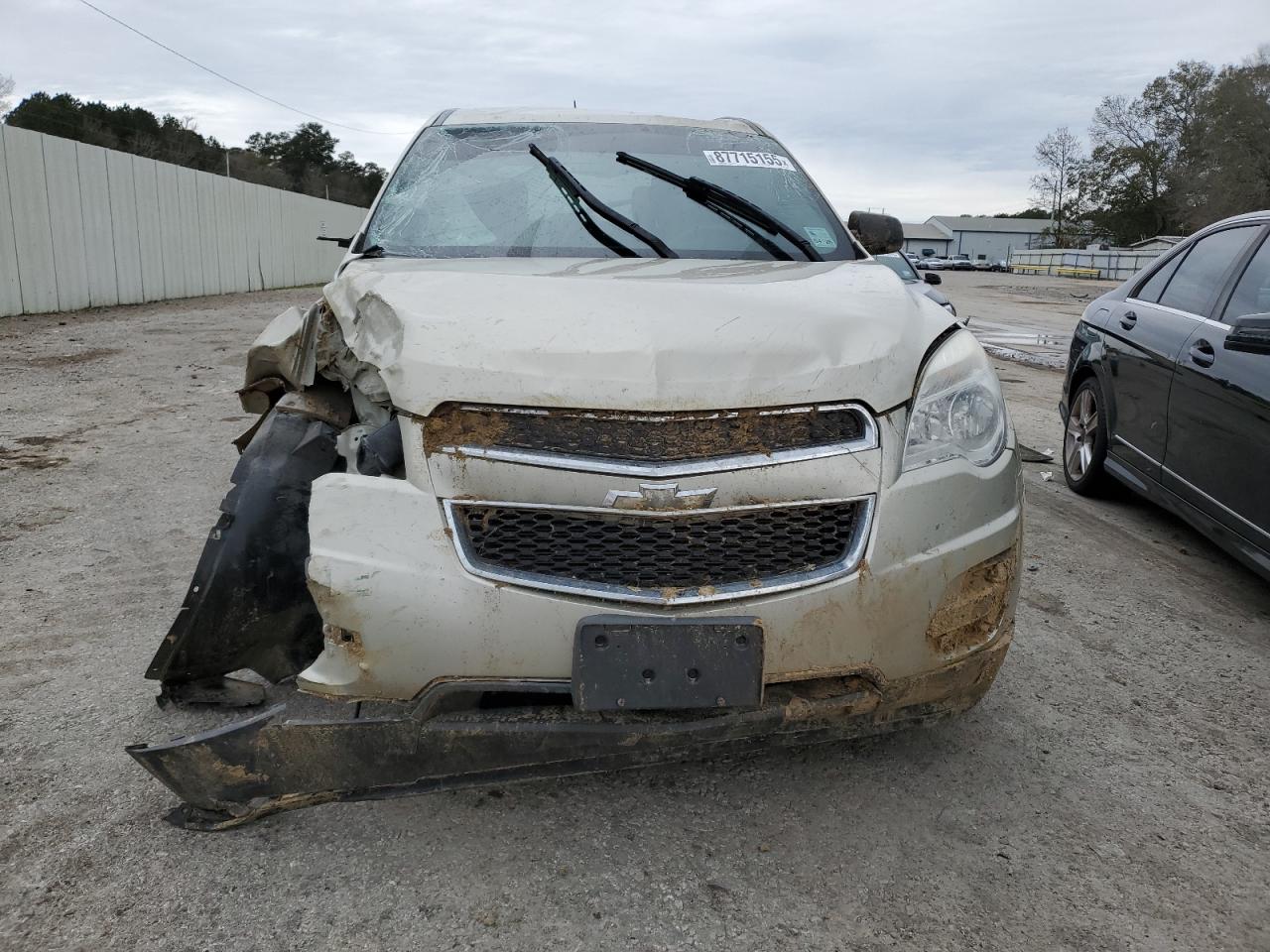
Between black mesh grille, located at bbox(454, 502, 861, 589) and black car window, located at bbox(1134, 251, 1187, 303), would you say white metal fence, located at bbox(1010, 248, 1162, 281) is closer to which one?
black car window, located at bbox(1134, 251, 1187, 303)

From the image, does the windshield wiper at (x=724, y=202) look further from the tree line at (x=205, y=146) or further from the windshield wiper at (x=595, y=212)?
the tree line at (x=205, y=146)

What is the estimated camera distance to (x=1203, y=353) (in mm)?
4266

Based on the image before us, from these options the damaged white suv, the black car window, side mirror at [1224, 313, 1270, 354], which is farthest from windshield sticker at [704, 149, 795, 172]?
the black car window

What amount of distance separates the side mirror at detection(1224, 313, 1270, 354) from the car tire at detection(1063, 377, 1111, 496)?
141 cm

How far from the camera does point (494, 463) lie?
2.14m

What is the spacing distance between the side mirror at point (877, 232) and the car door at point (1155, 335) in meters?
1.59

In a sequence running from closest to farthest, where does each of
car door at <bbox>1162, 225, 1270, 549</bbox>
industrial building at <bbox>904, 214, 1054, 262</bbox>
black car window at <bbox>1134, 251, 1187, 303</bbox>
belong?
car door at <bbox>1162, 225, 1270, 549</bbox>, black car window at <bbox>1134, 251, 1187, 303</bbox>, industrial building at <bbox>904, 214, 1054, 262</bbox>

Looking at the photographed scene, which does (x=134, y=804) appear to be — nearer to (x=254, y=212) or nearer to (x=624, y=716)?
(x=624, y=716)

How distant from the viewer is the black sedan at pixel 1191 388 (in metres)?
3.82

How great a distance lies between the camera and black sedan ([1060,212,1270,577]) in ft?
12.5

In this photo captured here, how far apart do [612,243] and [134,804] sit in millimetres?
2081

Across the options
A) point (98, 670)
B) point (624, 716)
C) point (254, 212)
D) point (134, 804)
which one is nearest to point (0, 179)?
point (254, 212)

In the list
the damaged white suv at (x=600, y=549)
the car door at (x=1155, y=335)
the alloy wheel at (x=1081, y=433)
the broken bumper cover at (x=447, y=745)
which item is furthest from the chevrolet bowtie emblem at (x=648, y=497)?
the alloy wheel at (x=1081, y=433)

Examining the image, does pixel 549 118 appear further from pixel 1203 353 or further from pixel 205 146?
pixel 205 146
